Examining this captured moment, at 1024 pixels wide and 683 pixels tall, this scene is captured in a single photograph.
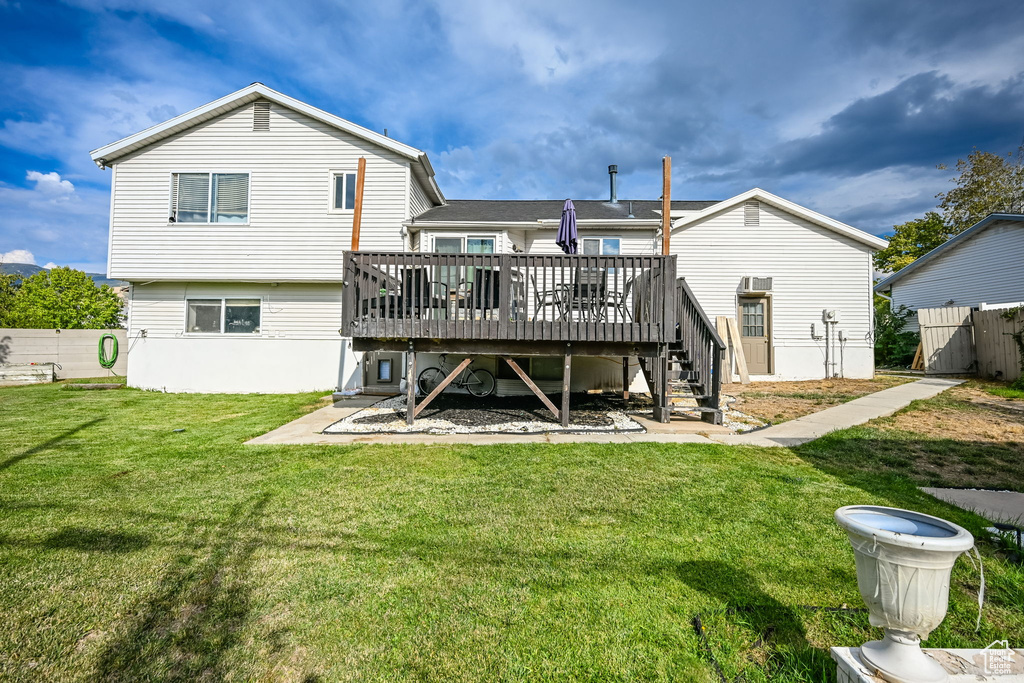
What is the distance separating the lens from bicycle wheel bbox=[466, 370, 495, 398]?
9758 millimetres

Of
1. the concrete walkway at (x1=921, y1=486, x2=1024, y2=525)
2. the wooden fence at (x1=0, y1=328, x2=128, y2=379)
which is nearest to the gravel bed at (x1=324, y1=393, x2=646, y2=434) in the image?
the concrete walkway at (x1=921, y1=486, x2=1024, y2=525)

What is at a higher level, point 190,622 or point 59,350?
point 59,350

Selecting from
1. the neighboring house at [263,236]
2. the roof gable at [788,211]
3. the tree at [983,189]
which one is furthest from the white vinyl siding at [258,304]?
the tree at [983,189]

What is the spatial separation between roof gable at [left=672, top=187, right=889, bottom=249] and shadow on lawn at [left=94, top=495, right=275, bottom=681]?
11967 mm

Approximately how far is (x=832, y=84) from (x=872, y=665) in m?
17.4

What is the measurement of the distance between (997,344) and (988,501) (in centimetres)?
1098

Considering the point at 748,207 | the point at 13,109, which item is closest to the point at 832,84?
the point at 748,207

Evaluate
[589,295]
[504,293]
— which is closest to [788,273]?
[589,295]

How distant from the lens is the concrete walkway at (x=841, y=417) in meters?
5.81

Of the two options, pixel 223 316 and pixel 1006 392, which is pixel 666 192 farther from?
pixel 223 316

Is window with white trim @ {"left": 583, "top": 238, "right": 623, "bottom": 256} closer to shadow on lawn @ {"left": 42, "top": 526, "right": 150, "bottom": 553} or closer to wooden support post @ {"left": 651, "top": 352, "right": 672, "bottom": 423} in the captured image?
wooden support post @ {"left": 651, "top": 352, "right": 672, "bottom": 423}

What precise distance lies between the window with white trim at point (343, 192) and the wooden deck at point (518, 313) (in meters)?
4.83

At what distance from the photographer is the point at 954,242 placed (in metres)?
15.4

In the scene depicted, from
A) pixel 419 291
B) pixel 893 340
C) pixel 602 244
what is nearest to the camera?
pixel 419 291
